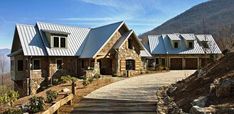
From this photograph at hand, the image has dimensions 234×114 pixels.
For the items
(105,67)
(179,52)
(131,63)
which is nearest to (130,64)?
(131,63)

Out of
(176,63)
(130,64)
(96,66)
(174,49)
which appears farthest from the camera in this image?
(176,63)

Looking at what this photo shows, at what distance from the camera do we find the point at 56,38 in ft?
103

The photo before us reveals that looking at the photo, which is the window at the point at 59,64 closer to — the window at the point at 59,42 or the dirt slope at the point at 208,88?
the window at the point at 59,42

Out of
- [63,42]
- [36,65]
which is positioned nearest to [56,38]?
[63,42]

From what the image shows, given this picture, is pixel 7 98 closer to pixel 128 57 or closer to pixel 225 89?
pixel 225 89

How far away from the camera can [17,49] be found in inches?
1260

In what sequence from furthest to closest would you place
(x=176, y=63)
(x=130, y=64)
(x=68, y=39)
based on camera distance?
1. (x=176, y=63)
2. (x=130, y=64)
3. (x=68, y=39)

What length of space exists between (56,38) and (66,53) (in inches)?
78.5

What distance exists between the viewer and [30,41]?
29.8 m

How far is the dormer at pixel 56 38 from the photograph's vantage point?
30.5m

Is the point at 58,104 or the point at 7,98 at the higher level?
the point at 58,104

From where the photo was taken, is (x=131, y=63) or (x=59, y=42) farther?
(x=131, y=63)

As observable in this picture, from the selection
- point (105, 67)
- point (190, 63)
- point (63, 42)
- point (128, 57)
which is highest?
point (63, 42)

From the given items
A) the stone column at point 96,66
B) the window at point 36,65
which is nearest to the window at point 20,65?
the window at point 36,65
